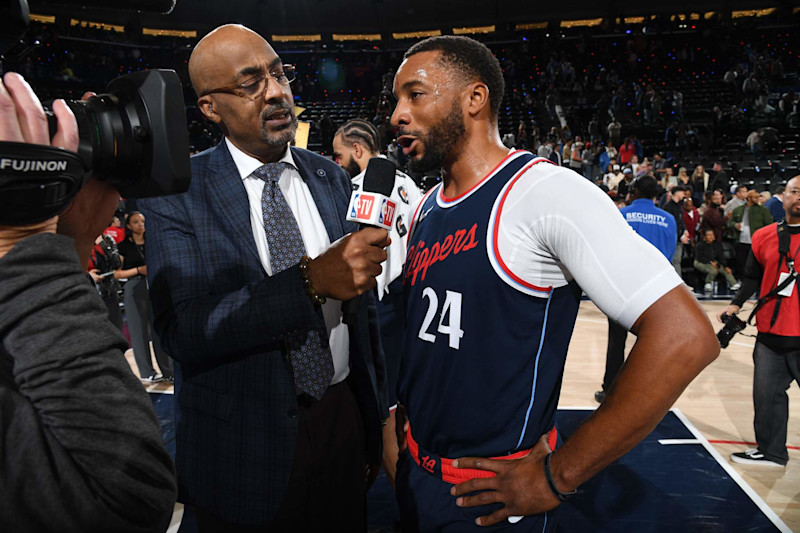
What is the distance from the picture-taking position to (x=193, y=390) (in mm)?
1504

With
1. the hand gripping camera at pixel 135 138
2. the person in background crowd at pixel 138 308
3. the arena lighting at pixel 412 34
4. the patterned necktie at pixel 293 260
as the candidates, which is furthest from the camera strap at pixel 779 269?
the arena lighting at pixel 412 34

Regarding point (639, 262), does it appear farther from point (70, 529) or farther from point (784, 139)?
point (784, 139)

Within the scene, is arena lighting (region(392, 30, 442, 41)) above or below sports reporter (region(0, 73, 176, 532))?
above

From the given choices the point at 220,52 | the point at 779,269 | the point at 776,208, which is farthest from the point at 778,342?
the point at 776,208

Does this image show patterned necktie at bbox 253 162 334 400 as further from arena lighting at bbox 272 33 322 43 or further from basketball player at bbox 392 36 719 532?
arena lighting at bbox 272 33 322 43

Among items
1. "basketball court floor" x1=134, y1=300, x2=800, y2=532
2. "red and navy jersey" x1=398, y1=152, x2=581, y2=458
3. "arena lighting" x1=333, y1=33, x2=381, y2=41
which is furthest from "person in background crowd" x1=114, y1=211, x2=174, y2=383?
"arena lighting" x1=333, y1=33, x2=381, y2=41

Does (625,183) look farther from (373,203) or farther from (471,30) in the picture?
(471,30)

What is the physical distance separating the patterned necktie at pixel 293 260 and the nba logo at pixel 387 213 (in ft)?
1.21

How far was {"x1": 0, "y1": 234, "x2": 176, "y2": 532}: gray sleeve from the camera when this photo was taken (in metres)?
0.64

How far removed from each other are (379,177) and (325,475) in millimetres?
860

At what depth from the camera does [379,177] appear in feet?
4.42

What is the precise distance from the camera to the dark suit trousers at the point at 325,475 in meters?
1.52

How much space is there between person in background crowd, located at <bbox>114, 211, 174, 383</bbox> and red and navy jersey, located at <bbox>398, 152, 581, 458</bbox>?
15.0 feet

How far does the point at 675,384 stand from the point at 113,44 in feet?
82.8
